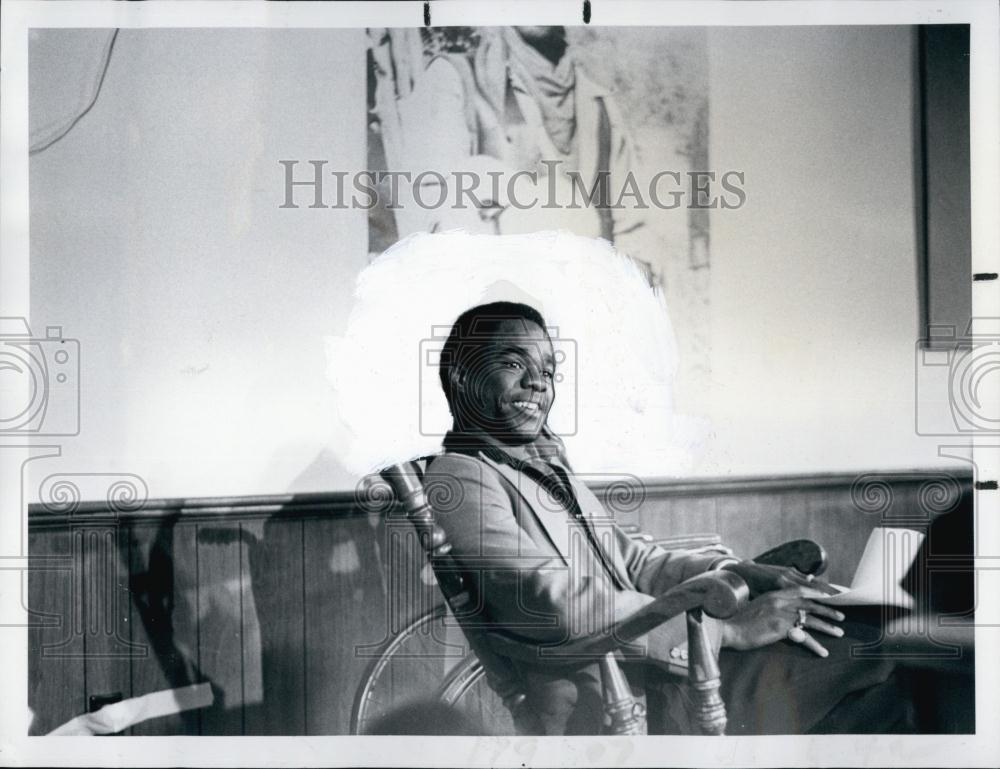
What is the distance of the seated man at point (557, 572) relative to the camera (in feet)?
8.24

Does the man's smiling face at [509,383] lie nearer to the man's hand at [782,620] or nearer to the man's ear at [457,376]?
the man's ear at [457,376]

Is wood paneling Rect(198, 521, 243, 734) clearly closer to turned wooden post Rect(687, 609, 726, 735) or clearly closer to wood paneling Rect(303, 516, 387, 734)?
wood paneling Rect(303, 516, 387, 734)

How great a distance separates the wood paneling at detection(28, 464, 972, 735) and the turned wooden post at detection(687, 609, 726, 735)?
10.0 inches

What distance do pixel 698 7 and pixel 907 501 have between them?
4.68 ft

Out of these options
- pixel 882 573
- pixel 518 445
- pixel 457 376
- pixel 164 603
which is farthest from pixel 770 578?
pixel 164 603

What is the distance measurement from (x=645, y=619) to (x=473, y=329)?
88cm

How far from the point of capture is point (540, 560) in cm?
251

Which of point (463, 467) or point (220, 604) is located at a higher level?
point (463, 467)

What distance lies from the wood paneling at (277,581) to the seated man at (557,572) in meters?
0.12

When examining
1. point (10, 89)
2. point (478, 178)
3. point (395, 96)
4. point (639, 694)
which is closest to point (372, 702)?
point (639, 694)

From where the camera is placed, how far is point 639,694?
2.55m

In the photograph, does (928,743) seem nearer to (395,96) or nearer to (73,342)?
(395,96)

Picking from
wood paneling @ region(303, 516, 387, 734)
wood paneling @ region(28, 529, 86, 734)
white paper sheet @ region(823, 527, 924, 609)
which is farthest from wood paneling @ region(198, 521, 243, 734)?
white paper sheet @ region(823, 527, 924, 609)

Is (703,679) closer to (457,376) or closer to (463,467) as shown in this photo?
(463,467)
